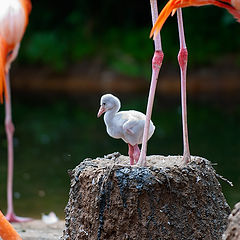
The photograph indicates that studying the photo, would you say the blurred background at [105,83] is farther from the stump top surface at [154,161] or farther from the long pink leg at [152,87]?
the long pink leg at [152,87]

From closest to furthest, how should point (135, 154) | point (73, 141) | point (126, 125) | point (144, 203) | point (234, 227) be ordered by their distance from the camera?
Result: point (234, 227) → point (144, 203) → point (126, 125) → point (135, 154) → point (73, 141)

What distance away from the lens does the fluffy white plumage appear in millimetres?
3652

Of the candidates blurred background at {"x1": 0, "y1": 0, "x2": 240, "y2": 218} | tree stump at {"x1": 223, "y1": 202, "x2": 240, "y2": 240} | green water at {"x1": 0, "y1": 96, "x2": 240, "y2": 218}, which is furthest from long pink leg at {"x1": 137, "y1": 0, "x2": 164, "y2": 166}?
blurred background at {"x1": 0, "y1": 0, "x2": 240, "y2": 218}

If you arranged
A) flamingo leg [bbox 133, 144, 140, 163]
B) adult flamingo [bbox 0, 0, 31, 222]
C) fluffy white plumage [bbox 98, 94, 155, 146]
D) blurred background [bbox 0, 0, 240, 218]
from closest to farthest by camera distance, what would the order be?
fluffy white plumage [bbox 98, 94, 155, 146]
flamingo leg [bbox 133, 144, 140, 163]
adult flamingo [bbox 0, 0, 31, 222]
blurred background [bbox 0, 0, 240, 218]

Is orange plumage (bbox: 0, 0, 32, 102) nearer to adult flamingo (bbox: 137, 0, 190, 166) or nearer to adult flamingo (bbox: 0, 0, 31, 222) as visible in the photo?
adult flamingo (bbox: 0, 0, 31, 222)

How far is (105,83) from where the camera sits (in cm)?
1594

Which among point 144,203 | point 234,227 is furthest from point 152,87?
point 234,227

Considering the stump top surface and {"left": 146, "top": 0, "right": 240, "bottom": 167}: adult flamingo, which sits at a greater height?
{"left": 146, "top": 0, "right": 240, "bottom": 167}: adult flamingo

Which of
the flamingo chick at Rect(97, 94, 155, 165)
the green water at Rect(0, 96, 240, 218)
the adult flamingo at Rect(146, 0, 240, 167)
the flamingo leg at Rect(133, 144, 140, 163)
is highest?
the adult flamingo at Rect(146, 0, 240, 167)

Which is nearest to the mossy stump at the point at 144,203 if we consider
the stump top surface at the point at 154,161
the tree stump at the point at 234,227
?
the stump top surface at the point at 154,161

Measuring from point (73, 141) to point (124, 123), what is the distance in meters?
6.17

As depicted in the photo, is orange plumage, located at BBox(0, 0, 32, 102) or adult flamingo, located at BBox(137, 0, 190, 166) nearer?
adult flamingo, located at BBox(137, 0, 190, 166)

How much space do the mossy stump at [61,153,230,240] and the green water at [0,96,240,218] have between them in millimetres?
2151

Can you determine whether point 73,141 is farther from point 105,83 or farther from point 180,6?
point 180,6
